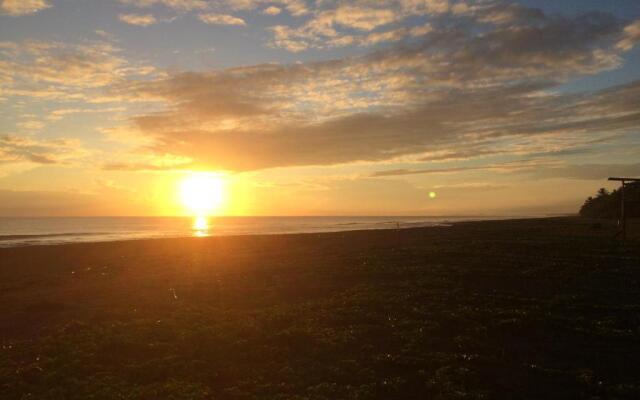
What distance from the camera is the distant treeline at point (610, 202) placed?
267 ft

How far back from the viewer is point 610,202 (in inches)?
3612

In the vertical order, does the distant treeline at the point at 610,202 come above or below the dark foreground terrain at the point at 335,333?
above

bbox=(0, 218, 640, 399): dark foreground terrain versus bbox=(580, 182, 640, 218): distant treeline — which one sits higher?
bbox=(580, 182, 640, 218): distant treeline

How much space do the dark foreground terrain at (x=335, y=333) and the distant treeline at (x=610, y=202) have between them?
57.7m

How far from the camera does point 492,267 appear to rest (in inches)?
1036

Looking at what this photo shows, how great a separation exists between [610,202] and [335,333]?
3735 inches

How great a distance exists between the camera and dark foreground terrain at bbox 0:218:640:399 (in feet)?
36.4

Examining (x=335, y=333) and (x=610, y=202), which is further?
(x=610, y=202)

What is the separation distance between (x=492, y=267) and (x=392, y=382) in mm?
17173

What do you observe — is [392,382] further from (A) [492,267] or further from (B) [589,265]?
(B) [589,265]

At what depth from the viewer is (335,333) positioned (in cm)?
1497

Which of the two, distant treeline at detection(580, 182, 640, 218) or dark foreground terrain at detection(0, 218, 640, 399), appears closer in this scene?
dark foreground terrain at detection(0, 218, 640, 399)

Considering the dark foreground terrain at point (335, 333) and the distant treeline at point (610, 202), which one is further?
the distant treeline at point (610, 202)

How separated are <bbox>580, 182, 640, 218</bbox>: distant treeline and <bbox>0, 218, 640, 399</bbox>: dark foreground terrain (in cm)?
5767
